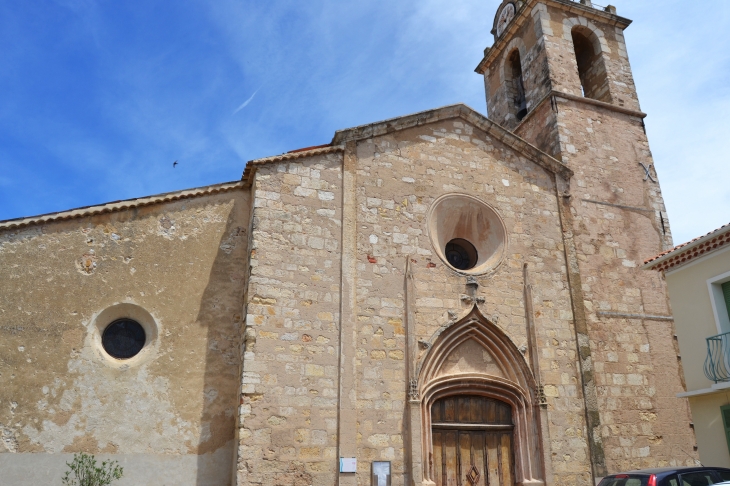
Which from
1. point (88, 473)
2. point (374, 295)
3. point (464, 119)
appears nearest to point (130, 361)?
point (88, 473)

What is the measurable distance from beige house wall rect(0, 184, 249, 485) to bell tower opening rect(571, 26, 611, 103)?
9.51 metres

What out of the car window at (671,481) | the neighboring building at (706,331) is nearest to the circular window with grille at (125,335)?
the car window at (671,481)

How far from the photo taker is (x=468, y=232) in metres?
11.1

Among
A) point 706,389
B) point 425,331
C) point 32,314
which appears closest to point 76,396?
point 32,314

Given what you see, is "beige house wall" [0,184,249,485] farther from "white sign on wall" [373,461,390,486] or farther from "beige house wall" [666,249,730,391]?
"beige house wall" [666,249,730,391]

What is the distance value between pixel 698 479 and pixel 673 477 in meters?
0.39

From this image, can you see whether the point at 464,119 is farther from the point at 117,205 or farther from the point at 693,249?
the point at 117,205

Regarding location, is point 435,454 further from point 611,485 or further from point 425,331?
point 611,485

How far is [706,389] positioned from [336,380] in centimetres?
530

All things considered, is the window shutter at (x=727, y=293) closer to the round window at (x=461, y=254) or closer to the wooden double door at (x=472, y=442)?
the wooden double door at (x=472, y=442)

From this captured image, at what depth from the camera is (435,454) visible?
9.17 m

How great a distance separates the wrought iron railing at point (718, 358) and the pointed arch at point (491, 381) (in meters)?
2.51

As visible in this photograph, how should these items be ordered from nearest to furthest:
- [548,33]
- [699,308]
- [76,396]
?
[76,396], [699,308], [548,33]

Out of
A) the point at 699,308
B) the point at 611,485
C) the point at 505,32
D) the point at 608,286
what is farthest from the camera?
the point at 505,32
